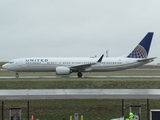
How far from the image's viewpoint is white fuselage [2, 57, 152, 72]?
50.9 metres

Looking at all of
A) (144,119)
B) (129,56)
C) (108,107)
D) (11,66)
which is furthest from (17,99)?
(129,56)

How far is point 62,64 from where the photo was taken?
51.6 metres

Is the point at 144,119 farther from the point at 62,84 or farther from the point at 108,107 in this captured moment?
→ the point at 62,84

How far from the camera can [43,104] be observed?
2008 cm

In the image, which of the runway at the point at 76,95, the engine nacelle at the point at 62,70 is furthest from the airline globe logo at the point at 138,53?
the runway at the point at 76,95

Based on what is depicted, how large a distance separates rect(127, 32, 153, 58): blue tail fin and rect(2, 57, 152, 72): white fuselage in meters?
A: 1.71

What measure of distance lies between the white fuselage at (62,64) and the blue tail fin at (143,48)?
5.62 feet

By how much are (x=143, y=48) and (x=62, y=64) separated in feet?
45.3

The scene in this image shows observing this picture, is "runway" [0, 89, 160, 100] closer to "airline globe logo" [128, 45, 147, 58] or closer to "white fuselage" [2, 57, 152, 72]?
"white fuselage" [2, 57, 152, 72]

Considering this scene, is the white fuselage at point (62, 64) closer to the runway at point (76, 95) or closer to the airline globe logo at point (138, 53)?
the airline globe logo at point (138, 53)

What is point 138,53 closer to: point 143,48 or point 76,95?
point 143,48

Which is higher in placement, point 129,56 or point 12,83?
point 129,56

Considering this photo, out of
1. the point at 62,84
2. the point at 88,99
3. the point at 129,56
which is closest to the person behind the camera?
the point at 88,99

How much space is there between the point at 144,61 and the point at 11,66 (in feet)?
67.5
